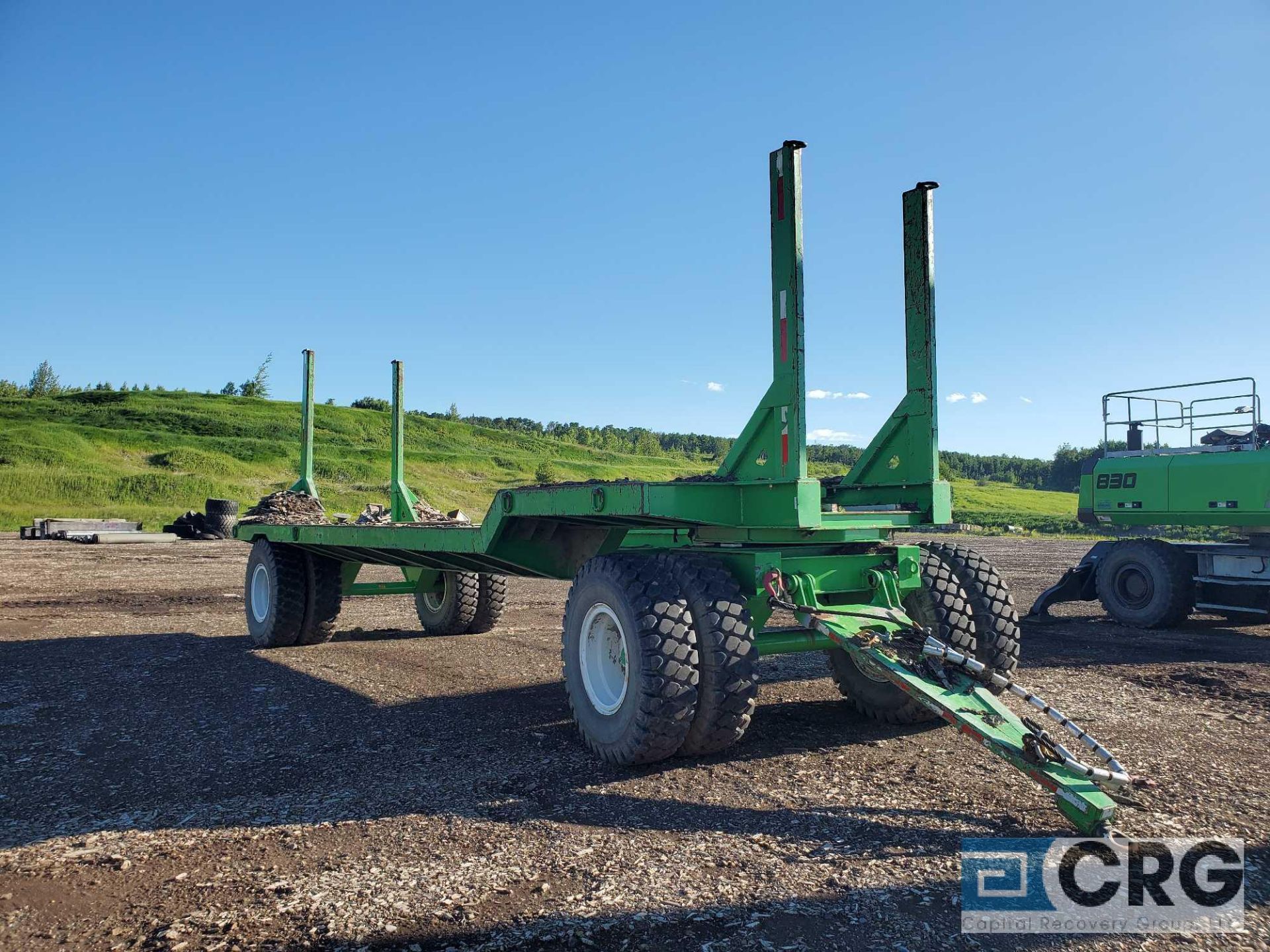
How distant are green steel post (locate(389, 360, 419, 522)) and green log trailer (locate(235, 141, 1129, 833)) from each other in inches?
134

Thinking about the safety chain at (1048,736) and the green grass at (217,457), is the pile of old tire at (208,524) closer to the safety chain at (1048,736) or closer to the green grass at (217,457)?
the green grass at (217,457)

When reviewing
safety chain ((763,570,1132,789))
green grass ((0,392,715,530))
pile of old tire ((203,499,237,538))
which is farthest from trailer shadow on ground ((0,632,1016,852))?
pile of old tire ((203,499,237,538))

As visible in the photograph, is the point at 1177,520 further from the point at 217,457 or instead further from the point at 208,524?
the point at 217,457

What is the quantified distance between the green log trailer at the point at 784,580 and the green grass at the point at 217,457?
21501 mm

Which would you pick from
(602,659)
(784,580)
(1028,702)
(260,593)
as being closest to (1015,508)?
(260,593)

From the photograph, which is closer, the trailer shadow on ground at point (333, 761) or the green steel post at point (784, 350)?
the trailer shadow on ground at point (333, 761)

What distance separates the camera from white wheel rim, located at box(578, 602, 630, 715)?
5.21 meters

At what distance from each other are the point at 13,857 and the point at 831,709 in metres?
4.84

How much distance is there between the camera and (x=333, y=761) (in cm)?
519

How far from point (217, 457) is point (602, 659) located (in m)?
51.6

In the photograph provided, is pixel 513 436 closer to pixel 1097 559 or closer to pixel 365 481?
pixel 365 481

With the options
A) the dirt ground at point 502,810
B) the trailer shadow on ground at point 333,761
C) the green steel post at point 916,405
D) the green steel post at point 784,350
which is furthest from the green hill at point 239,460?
the green steel post at point 784,350

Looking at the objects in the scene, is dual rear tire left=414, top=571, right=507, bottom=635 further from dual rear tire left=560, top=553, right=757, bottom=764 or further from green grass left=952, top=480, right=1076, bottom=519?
green grass left=952, top=480, right=1076, bottom=519

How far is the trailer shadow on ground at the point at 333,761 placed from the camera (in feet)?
13.7
